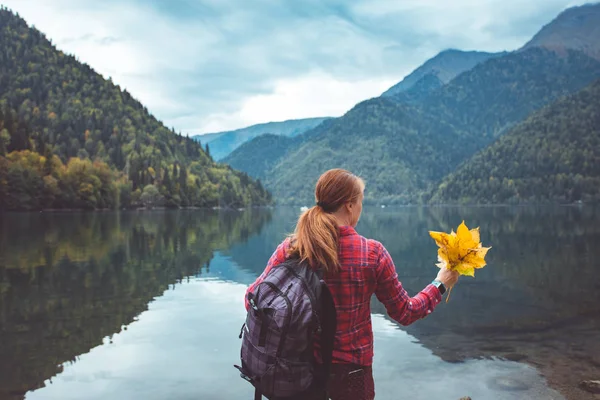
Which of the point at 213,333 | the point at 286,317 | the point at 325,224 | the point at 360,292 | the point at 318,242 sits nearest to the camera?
the point at 286,317

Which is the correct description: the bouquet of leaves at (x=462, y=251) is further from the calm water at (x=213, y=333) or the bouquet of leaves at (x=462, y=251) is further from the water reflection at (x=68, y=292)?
the water reflection at (x=68, y=292)

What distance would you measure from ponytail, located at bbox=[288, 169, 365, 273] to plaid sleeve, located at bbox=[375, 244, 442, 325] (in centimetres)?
36

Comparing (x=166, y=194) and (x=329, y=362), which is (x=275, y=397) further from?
(x=166, y=194)

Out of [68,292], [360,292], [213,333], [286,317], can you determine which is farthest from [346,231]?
[68,292]

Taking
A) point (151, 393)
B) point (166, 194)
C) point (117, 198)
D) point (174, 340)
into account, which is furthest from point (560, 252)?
point (166, 194)

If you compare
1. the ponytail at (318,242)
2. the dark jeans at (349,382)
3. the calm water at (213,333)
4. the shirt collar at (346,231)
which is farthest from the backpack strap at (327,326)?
the calm water at (213,333)

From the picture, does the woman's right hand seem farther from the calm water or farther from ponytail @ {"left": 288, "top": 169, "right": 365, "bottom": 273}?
the calm water

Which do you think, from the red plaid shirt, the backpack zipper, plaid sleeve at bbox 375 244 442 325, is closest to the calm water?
the red plaid shirt

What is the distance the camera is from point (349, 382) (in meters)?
4.10

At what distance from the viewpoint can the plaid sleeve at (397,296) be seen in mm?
3854

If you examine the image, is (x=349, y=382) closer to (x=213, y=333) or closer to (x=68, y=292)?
(x=213, y=333)

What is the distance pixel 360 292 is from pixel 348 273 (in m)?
0.21

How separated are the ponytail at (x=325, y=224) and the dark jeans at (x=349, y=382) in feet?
2.89

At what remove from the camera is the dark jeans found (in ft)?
→ 13.3
